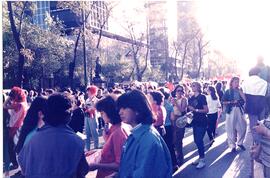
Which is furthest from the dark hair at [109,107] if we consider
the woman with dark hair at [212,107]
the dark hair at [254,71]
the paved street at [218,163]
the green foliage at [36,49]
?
the green foliage at [36,49]

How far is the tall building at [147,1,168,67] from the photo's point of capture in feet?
153

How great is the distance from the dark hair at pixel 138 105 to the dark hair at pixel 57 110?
459mm

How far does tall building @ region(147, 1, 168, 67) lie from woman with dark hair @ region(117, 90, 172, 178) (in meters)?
36.8

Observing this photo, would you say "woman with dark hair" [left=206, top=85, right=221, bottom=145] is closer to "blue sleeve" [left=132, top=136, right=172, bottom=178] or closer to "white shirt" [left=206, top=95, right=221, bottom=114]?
"white shirt" [left=206, top=95, right=221, bottom=114]

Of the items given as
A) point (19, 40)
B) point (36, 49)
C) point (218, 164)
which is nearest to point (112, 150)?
point (218, 164)

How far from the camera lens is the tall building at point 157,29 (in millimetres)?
46719

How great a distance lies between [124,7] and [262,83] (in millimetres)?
27557

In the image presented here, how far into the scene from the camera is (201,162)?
7266 mm

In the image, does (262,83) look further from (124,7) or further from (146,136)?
(124,7)

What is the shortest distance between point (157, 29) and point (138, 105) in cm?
5637

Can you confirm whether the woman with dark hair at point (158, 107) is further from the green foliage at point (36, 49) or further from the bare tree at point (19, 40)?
the green foliage at point (36, 49)

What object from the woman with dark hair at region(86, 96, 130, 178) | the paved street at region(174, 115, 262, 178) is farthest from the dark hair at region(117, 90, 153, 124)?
the paved street at region(174, 115, 262, 178)

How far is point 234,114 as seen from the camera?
8.77 meters

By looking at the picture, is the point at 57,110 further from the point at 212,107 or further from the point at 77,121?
the point at 212,107
